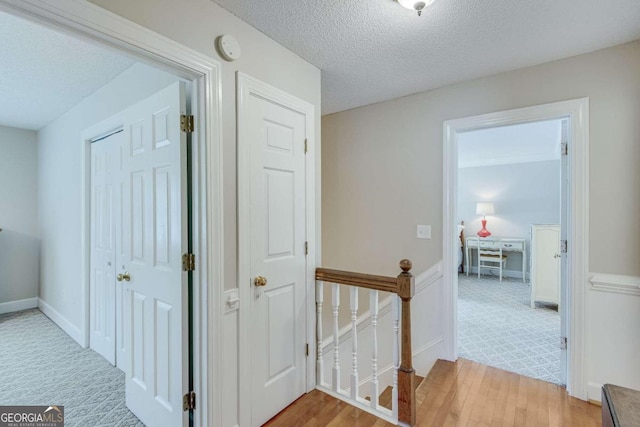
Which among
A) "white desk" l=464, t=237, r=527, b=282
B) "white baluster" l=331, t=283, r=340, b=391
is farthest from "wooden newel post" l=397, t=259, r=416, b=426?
"white desk" l=464, t=237, r=527, b=282

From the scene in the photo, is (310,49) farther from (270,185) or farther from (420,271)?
(420,271)

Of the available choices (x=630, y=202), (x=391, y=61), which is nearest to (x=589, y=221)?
(x=630, y=202)

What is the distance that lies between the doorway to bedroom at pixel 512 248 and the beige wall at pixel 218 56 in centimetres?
182

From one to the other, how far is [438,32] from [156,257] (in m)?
2.14

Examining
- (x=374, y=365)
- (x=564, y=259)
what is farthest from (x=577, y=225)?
(x=374, y=365)

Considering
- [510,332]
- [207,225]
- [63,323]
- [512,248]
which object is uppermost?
[207,225]

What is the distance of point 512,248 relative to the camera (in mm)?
5863

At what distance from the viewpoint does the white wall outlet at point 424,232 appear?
2.71 meters

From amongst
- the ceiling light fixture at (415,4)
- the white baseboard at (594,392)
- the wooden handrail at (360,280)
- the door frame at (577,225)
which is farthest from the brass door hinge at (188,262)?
the white baseboard at (594,392)

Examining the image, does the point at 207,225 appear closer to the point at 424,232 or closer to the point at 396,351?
the point at 396,351

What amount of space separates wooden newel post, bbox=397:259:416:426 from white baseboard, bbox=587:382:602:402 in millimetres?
1296

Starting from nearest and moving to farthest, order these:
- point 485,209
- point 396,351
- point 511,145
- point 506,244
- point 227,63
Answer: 1. point 227,63
2. point 396,351
3. point 511,145
4. point 506,244
5. point 485,209

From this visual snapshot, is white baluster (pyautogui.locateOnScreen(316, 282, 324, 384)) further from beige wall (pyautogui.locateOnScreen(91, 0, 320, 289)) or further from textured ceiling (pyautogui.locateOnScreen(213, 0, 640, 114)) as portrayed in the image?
textured ceiling (pyautogui.locateOnScreen(213, 0, 640, 114))

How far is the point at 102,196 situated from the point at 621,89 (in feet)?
13.4
